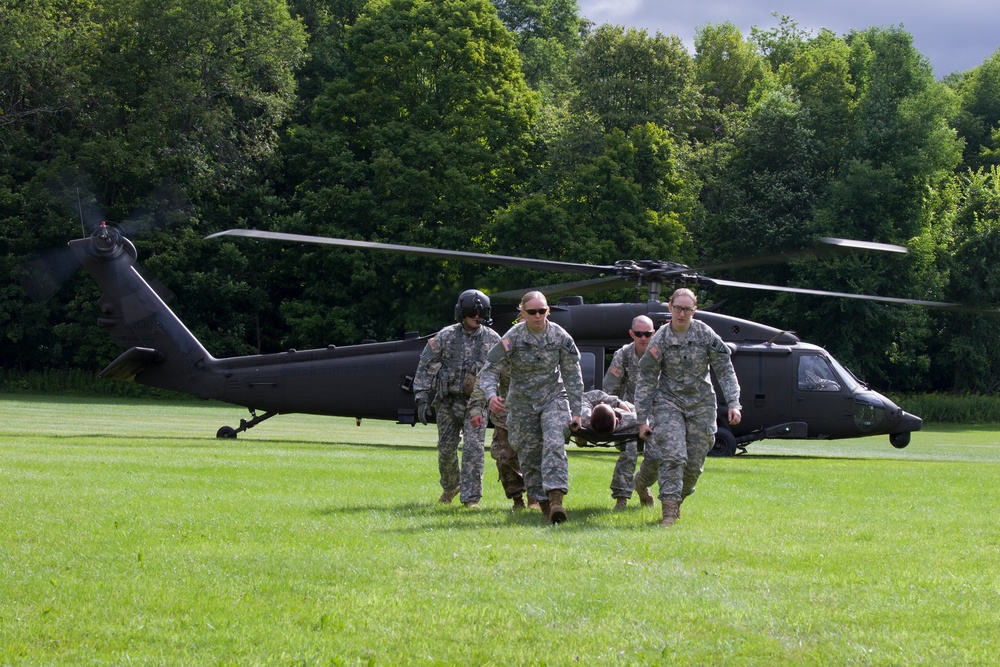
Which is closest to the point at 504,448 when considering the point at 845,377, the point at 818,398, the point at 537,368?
the point at 537,368

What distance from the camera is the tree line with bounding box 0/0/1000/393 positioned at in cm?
4928

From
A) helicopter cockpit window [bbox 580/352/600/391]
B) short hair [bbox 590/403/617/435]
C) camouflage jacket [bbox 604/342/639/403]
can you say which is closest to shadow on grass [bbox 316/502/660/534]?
short hair [bbox 590/403/617/435]

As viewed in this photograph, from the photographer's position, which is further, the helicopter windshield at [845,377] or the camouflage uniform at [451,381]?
the helicopter windshield at [845,377]

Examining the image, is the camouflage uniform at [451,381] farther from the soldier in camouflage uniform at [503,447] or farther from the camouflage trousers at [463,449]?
the soldier in camouflage uniform at [503,447]

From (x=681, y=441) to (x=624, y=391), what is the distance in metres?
1.92

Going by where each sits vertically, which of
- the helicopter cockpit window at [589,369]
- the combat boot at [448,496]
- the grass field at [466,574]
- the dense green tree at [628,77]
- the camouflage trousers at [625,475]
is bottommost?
the grass field at [466,574]

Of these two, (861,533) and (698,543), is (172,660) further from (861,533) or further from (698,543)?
(861,533)

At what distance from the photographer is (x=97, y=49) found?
49.9 metres

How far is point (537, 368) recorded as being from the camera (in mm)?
11039

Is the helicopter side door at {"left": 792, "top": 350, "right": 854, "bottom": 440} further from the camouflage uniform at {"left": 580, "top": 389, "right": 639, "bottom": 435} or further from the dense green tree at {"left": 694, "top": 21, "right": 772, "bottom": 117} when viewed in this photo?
the dense green tree at {"left": 694, "top": 21, "right": 772, "bottom": 117}

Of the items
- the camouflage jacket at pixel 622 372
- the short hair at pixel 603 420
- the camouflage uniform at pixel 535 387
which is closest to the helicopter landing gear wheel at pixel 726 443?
the camouflage jacket at pixel 622 372

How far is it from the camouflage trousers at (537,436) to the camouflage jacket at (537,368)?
0.07 meters

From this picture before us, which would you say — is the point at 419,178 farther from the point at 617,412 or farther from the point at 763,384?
the point at 617,412

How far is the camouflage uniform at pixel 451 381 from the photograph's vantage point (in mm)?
12090
